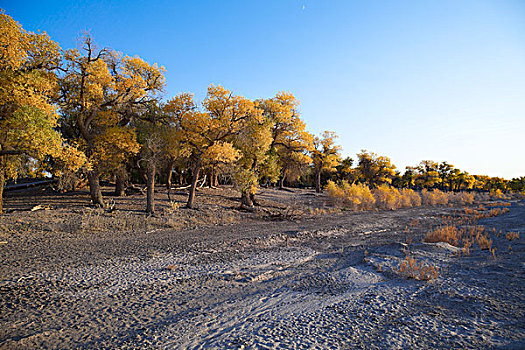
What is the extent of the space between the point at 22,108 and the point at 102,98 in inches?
196

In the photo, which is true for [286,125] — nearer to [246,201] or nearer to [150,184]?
[246,201]

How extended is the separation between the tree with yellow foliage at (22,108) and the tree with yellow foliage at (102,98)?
5.76 feet

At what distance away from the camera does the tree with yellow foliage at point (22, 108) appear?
11.3 meters

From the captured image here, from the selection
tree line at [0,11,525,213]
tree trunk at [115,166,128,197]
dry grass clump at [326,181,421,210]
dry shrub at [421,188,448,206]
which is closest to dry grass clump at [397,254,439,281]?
tree line at [0,11,525,213]

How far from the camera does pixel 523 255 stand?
8.48m

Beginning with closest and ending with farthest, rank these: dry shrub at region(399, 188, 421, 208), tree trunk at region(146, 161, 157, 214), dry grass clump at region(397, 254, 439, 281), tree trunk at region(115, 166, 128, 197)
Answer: dry grass clump at region(397, 254, 439, 281) < tree trunk at region(146, 161, 157, 214) < tree trunk at region(115, 166, 128, 197) < dry shrub at region(399, 188, 421, 208)

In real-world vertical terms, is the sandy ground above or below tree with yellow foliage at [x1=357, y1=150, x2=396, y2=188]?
below

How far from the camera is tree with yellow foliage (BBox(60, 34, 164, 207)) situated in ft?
47.8

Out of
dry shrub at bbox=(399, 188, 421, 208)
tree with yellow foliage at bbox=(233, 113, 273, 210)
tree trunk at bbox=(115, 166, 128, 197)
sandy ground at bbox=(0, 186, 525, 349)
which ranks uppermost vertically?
tree with yellow foliage at bbox=(233, 113, 273, 210)

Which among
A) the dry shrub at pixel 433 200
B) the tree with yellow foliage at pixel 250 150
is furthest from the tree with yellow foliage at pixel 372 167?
the tree with yellow foliage at pixel 250 150

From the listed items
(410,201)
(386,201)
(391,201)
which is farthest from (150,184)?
(410,201)

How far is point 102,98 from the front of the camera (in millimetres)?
15891

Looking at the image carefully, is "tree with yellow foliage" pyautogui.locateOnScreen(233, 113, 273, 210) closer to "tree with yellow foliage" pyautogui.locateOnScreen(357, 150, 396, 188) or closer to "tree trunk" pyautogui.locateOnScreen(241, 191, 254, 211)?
"tree trunk" pyautogui.locateOnScreen(241, 191, 254, 211)

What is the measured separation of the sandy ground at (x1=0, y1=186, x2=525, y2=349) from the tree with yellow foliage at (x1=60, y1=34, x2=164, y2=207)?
21.6 ft
